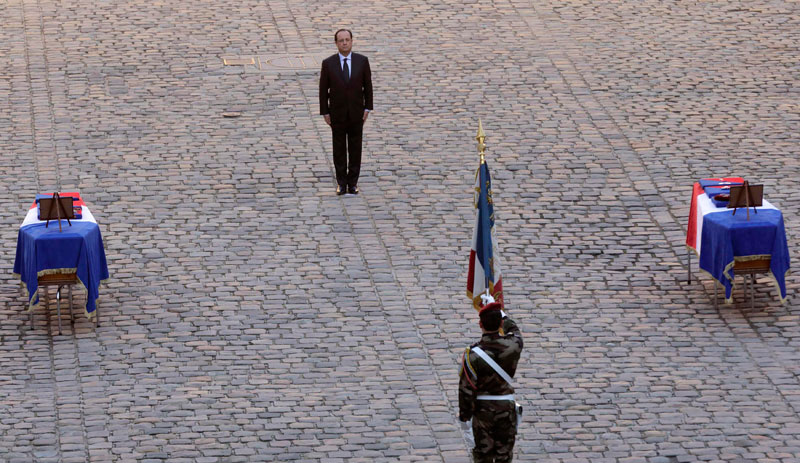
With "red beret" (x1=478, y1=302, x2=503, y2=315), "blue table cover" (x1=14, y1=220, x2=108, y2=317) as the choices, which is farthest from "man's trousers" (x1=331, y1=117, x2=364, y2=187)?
"red beret" (x1=478, y1=302, x2=503, y2=315)

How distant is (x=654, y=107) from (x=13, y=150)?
848 cm

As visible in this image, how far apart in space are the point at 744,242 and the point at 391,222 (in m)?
4.11

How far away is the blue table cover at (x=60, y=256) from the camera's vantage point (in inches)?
512

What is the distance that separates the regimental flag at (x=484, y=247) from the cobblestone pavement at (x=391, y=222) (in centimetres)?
98

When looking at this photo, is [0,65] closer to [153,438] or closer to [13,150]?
[13,150]

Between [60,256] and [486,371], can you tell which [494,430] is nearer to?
[486,371]

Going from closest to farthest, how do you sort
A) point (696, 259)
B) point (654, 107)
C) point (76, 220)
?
point (76, 220) < point (696, 259) < point (654, 107)

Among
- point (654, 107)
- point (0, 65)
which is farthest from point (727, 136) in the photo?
point (0, 65)

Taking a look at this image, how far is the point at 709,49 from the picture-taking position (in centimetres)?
2105

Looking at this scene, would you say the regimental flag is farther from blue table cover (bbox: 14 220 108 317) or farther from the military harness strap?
blue table cover (bbox: 14 220 108 317)

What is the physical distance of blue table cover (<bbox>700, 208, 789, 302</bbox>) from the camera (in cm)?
1331

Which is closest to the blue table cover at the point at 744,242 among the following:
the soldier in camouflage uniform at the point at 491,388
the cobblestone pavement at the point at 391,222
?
the cobblestone pavement at the point at 391,222

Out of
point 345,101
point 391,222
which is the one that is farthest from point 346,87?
point 391,222

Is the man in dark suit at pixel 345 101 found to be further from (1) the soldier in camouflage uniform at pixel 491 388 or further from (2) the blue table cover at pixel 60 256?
(1) the soldier in camouflage uniform at pixel 491 388
